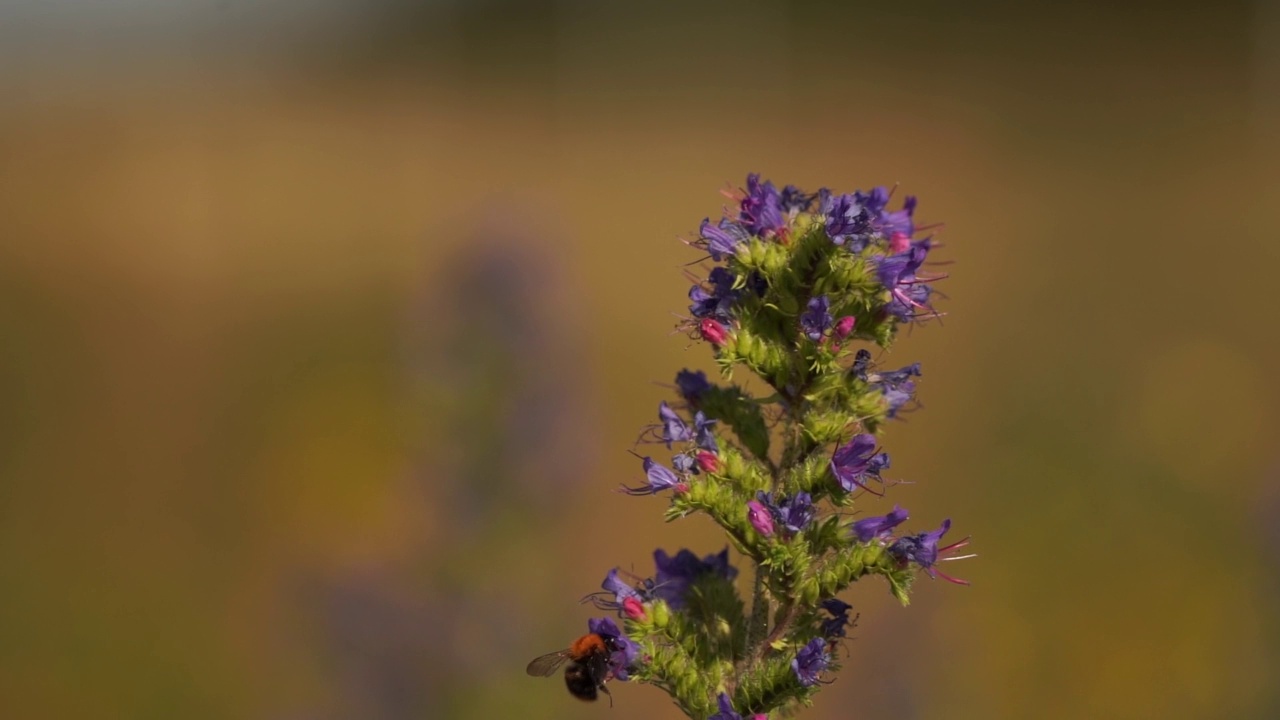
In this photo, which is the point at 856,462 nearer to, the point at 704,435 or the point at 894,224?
the point at 704,435

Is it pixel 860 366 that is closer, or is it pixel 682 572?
pixel 860 366

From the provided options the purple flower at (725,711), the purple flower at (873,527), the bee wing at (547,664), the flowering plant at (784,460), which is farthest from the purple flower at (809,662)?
the bee wing at (547,664)

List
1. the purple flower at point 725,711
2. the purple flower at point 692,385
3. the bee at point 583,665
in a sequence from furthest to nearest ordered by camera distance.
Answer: the bee at point 583,665, the purple flower at point 692,385, the purple flower at point 725,711

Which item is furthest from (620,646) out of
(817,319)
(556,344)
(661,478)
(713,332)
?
(556,344)

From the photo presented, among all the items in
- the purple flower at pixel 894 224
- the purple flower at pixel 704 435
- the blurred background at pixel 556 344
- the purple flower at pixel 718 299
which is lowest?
the blurred background at pixel 556 344

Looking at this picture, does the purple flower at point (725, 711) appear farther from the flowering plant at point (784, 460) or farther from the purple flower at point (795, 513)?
the purple flower at point (795, 513)

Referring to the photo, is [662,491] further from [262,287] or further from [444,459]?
[262,287]

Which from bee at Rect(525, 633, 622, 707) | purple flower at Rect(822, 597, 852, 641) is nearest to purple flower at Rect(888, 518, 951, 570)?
purple flower at Rect(822, 597, 852, 641)
